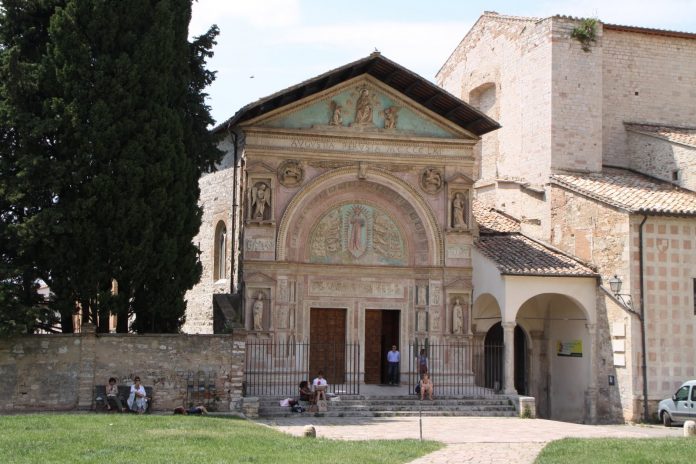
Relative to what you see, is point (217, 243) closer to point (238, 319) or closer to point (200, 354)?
point (238, 319)

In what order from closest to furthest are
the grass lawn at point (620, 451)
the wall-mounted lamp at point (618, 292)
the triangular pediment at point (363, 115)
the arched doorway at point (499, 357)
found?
the grass lawn at point (620, 451) < the wall-mounted lamp at point (618, 292) < the triangular pediment at point (363, 115) < the arched doorway at point (499, 357)

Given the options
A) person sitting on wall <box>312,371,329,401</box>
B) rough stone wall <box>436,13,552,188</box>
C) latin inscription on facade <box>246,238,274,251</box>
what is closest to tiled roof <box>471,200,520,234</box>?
rough stone wall <box>436,13,552,188</box>

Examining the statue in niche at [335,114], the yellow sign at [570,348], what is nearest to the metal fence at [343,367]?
the yellow sign at [570,348]

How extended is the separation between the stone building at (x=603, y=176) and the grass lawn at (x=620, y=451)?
7.35 m

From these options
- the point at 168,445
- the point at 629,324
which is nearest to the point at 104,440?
the point at 168,445

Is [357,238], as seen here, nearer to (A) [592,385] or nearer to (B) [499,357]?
(B) [499,357]

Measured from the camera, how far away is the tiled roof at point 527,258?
25203 mm

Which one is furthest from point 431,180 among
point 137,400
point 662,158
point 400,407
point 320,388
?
point 137,400

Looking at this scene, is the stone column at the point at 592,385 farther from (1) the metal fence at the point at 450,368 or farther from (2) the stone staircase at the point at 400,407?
(2) the stone staircase at the point at 400,407

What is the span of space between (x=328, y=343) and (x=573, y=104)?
1087 centimetres

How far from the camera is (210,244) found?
95.5 ft

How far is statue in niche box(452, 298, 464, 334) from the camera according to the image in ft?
86.0

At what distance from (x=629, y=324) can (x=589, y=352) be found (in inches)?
65.2

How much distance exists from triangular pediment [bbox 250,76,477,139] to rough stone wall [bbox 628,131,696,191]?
21.7 feet
